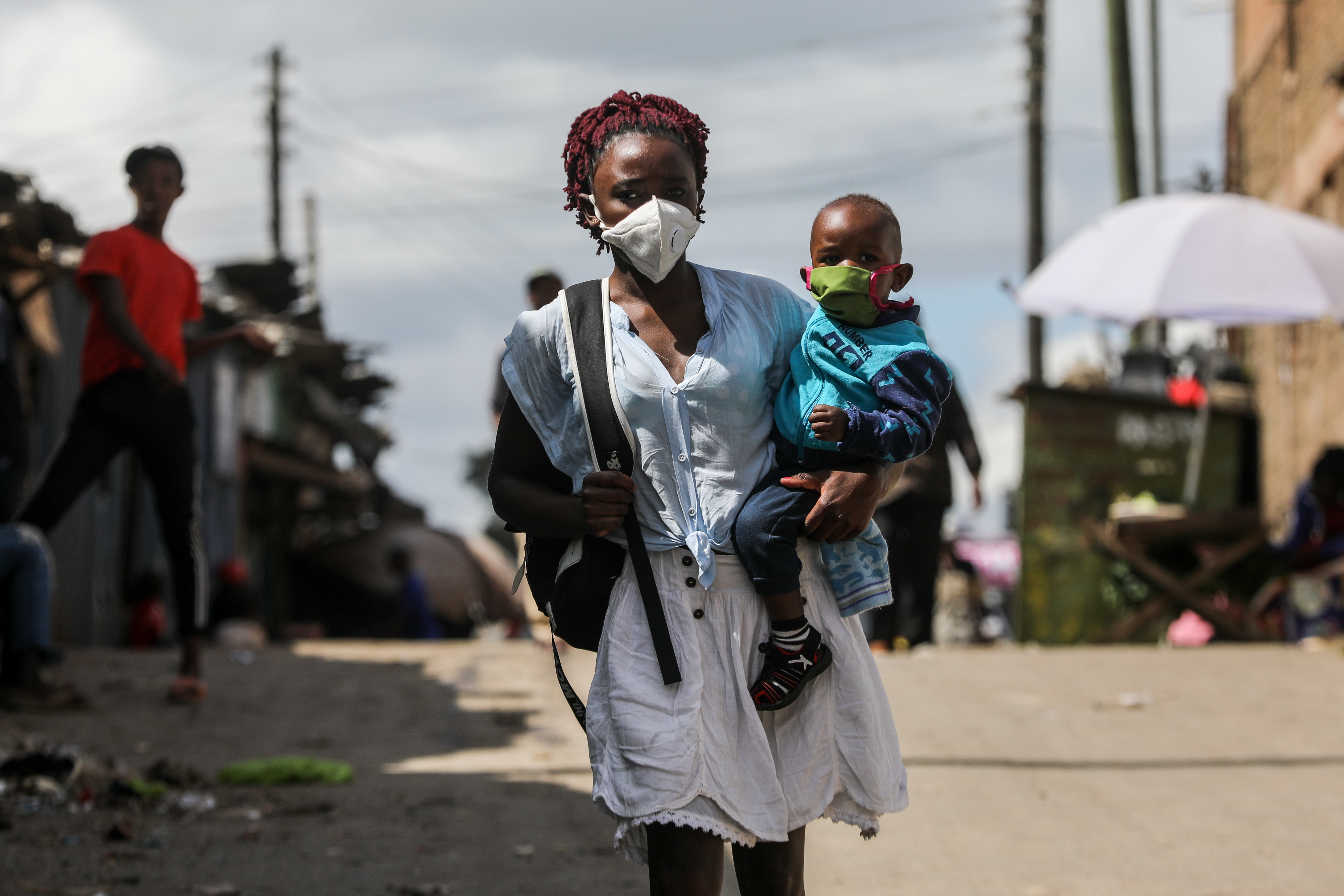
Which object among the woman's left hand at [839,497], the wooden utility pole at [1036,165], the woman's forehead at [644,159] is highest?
the wooden utility pole at [1036,165]

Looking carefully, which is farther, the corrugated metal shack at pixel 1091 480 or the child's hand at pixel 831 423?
the corrugated metal shack at pixel 1091 480

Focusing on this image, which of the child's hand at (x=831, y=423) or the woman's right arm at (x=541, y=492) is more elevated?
the child's hand at (x=831, y=423)

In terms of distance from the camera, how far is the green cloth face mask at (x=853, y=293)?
276 cm

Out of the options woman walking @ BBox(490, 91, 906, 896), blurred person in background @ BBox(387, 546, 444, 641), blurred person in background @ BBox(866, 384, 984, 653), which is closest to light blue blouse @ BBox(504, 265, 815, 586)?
woman walking @ BBox(490, 91, 906, 896)

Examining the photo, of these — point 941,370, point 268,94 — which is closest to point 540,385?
point 941,370

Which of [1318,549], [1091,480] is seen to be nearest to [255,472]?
[1091,480]

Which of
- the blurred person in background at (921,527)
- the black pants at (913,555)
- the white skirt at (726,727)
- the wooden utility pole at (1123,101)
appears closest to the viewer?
the white skirt at (726,727)

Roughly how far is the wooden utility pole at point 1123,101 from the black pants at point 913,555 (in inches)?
356

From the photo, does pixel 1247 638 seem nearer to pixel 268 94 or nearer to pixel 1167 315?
pixel 1167 315

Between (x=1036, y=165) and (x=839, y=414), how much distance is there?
18.2 meters

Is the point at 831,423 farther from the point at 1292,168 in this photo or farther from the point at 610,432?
the point at 1292,168

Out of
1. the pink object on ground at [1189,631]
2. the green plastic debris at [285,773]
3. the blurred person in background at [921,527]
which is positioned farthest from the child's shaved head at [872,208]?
the pink object on ground at [1189,631]

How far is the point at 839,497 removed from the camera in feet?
8.94

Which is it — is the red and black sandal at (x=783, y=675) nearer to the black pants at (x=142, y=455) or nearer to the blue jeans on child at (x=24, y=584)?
the black pants at (x=142, y=455)
